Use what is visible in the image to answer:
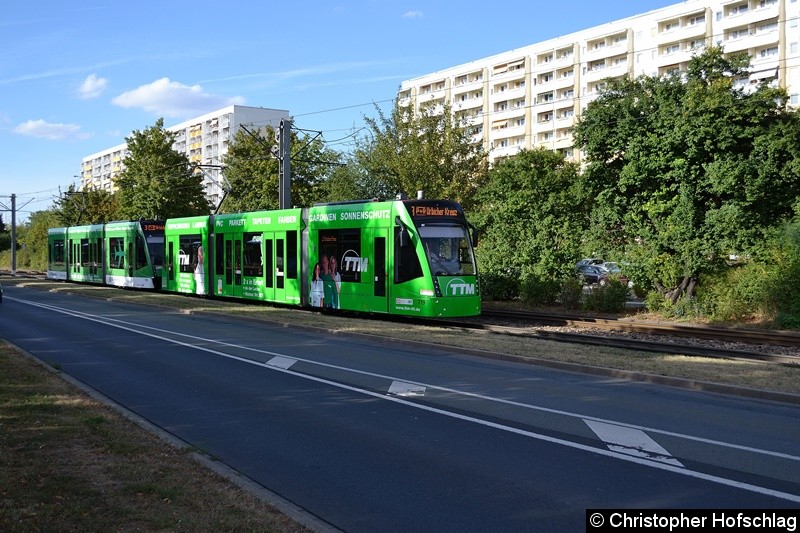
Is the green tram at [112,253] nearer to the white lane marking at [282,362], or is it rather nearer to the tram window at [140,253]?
the tram window at [140,253]

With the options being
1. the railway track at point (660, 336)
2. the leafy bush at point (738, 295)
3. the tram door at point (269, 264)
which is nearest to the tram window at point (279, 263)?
the tram door at point (269, 264)

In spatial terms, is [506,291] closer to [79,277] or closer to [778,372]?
[778,372]

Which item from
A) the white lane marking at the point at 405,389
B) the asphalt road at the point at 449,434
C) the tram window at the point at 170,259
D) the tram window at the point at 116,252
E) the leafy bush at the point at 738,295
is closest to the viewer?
the asphalt road at the point at 449,434

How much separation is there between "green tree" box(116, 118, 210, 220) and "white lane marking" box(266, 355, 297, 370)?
40864 mm

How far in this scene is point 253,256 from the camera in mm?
27484

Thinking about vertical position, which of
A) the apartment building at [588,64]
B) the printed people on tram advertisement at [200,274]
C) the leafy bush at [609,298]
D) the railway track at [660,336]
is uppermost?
the apartment building at [588,64]

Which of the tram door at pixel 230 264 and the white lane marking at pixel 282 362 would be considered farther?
the tram door at pixel 230 264

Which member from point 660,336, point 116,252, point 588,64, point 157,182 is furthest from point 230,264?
point 588,64

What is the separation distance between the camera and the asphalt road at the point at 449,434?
5.97 meters

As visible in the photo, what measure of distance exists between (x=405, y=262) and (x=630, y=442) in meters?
12.5

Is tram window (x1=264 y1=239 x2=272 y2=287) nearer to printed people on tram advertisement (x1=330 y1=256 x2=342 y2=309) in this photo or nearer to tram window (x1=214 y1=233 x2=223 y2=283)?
tram window (x1=214 y1=233 x2=223 y2=283)

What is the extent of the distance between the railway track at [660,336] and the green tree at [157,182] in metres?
36.0

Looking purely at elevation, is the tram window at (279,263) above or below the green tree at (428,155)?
below

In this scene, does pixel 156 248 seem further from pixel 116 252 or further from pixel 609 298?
pixel 609 298
